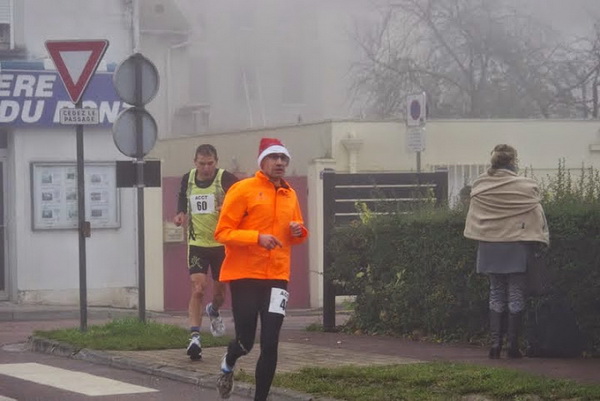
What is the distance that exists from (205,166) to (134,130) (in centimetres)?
167

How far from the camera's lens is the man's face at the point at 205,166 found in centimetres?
1194

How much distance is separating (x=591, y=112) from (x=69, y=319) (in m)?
18.4

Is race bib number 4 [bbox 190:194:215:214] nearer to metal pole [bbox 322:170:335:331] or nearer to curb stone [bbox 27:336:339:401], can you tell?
curb stone [bbox 27:336:339:401]

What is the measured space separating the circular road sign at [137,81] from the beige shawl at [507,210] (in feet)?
11.9

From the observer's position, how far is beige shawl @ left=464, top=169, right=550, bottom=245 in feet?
36.5

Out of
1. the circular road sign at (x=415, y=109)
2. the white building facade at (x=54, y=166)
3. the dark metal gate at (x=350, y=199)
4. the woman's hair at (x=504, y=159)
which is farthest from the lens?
the circular road sign at (x=415, y=109)

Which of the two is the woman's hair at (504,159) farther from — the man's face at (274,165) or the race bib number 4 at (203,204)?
the man's face at (274,165)

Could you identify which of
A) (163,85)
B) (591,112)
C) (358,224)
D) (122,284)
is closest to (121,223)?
(122,284)

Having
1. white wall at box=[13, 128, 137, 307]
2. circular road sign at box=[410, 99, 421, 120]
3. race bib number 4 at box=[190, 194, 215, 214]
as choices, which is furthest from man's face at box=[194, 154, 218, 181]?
circular road sign at box=[410, 99, 421, 120]

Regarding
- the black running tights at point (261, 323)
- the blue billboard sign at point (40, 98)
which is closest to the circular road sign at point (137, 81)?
the black running tights at point (261, 323)

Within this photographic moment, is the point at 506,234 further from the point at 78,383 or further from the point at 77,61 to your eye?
the point at 77,61

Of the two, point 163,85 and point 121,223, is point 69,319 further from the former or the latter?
point 163,85

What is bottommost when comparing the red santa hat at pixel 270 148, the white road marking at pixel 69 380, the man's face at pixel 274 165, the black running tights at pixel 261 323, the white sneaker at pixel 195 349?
the white road marking at pixel 69 380

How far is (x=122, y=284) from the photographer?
19.9 meters
